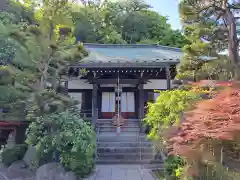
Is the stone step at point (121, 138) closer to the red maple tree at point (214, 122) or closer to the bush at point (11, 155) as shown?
the bush at point (11, 155)

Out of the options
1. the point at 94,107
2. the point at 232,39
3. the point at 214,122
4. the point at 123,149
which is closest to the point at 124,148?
the point at 123,149

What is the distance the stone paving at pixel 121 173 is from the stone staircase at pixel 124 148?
0.45m

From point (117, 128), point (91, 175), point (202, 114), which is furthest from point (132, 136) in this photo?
point (202, 114)

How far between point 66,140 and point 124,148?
3.32 meters

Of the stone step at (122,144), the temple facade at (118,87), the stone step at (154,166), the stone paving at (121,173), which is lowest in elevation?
the stone paving at (121,173)

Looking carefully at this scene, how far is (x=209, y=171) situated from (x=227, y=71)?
11.2 feet

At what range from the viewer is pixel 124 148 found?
8.96 meters

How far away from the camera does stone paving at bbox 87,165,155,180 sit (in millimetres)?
6620

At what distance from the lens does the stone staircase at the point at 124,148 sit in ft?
27.5

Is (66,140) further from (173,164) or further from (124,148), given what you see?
(124,148)

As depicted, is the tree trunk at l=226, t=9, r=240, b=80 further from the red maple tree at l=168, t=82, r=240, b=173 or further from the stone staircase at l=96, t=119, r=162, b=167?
the red maple tree at l=168, t=82, r=240, b=173

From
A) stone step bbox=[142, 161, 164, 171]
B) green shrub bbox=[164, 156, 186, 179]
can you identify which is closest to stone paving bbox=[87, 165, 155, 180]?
stone step bbox=[142, 161, 164, 171]

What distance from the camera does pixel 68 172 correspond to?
6.21 meters

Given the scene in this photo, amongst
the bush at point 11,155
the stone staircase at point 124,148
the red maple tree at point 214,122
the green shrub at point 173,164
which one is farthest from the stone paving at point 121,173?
the red maple tree at point 214,122
